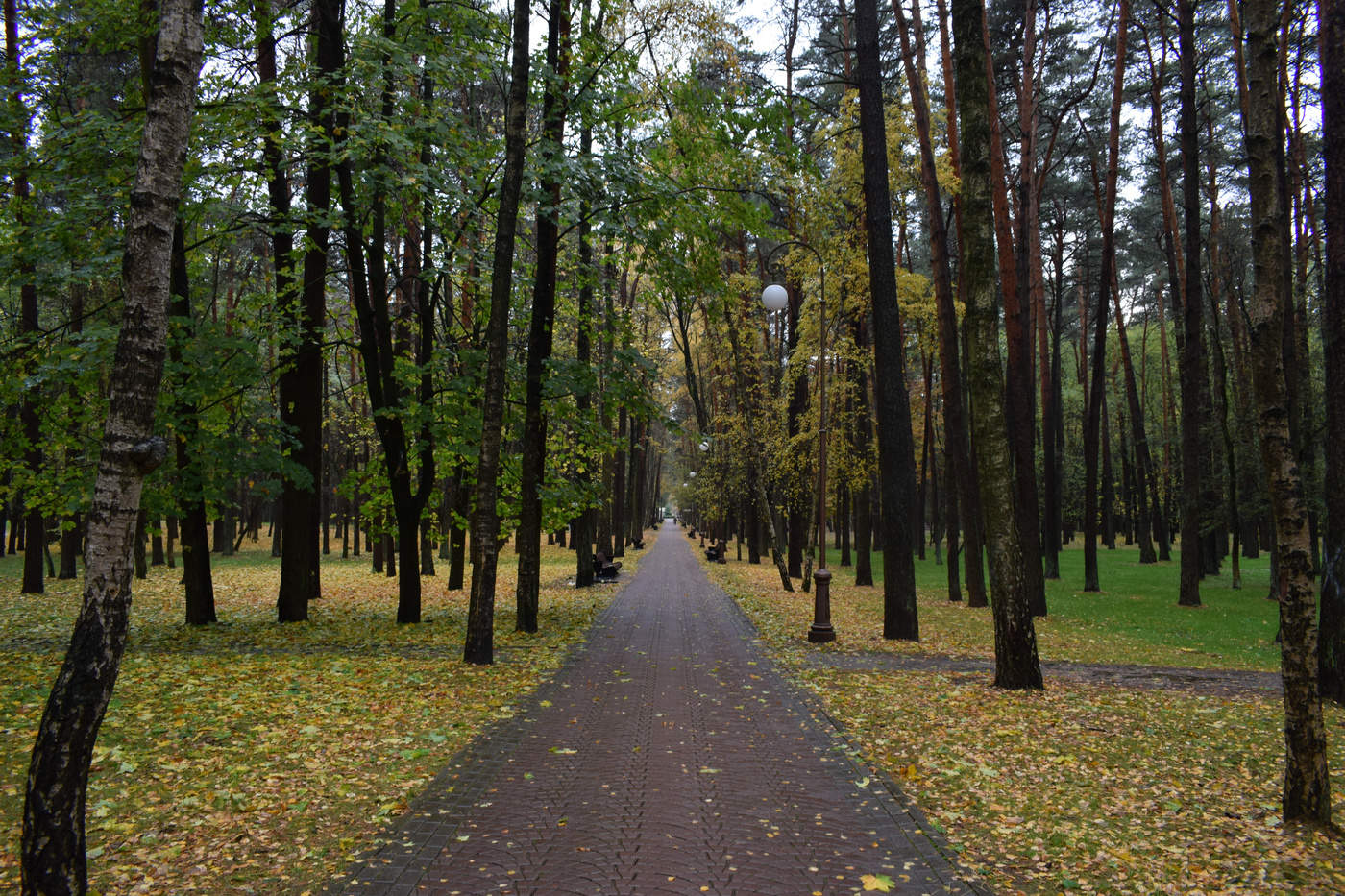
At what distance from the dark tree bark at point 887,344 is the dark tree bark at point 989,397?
3240mm

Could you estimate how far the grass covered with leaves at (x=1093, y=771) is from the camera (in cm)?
429

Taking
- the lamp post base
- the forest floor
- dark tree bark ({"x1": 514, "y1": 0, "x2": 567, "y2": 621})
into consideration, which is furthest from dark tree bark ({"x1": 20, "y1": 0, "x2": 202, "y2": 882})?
the lamp post base

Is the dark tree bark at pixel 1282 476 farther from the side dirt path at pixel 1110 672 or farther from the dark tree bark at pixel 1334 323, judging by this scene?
the side dirt path at pixel 1110 672

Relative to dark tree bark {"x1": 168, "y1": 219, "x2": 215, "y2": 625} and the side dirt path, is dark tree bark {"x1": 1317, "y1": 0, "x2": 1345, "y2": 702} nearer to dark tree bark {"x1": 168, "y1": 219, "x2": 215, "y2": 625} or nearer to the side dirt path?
the side dirt path

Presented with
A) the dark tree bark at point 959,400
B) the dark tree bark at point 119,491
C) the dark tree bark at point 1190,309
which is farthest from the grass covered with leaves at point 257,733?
the dark tree bark at point 1190,309

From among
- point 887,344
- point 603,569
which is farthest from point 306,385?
point 603,569

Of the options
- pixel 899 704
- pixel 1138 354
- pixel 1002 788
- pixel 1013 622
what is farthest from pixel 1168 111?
pixel 1138 354

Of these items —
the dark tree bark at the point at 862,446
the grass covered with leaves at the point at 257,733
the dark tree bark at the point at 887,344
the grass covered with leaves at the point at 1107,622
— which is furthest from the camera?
the dark tree bark at the point at 862,446

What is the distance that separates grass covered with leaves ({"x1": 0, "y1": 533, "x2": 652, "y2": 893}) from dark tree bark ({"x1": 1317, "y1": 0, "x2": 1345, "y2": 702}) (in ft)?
27.4

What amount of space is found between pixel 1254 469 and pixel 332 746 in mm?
25073

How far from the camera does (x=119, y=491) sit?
3.48 meters

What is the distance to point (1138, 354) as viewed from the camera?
149ft

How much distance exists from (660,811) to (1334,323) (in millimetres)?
7641

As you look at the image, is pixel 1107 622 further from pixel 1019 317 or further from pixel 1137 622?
pixel 1019 317
